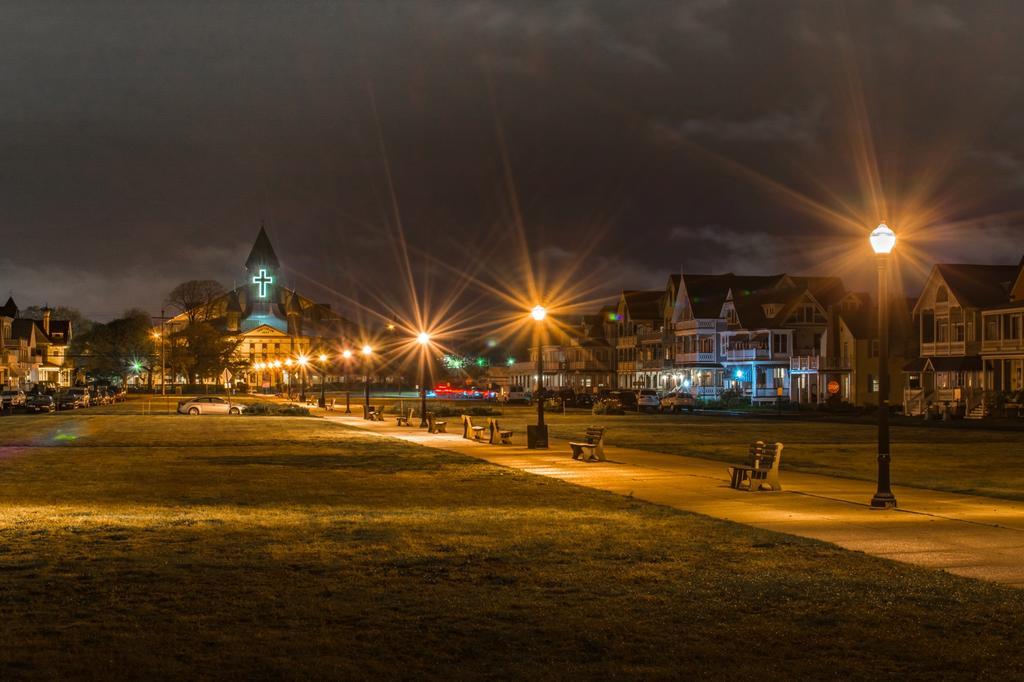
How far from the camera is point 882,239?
19.3 m

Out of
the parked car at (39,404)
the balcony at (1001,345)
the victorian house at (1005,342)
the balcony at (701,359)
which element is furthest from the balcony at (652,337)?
the parked car at (39,404)

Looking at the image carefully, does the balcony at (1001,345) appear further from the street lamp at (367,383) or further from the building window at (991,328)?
the street lamp at (367,383)

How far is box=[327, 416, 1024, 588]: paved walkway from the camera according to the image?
46.3ft

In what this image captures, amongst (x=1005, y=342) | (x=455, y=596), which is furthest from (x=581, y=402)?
(x=455, y=596)

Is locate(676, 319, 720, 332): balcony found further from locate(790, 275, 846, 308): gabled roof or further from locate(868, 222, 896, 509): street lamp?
locate(868, 222, 896, 509): street lamp

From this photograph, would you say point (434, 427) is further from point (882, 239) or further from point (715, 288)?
point (715, 288)

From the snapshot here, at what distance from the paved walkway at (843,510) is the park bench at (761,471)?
0.31 metres

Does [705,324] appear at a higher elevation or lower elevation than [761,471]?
higher

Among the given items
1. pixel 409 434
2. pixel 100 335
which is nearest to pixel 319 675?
pixel 409 434

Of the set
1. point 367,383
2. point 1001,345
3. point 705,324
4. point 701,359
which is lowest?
point 367,383

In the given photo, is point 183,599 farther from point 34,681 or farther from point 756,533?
point 756,533

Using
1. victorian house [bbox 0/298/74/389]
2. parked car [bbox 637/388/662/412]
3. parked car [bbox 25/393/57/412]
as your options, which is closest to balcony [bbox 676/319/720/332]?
parked car [bbox 637/388/662/412]

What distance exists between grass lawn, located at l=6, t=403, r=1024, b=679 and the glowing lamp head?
5.82 meters

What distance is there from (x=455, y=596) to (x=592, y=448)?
19.7m
